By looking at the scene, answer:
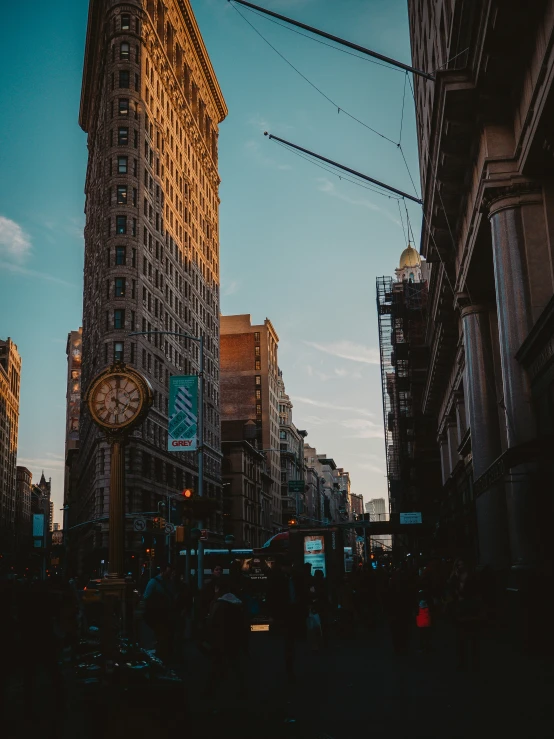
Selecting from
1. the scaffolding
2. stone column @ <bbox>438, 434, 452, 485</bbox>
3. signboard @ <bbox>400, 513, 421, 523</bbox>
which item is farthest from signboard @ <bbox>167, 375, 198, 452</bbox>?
signboard @ <bbox>400, 513, 421, 523</bbox>

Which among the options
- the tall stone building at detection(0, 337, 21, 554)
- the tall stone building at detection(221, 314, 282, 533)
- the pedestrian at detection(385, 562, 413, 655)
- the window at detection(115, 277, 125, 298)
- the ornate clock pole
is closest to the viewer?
the pedestrian at detection(385, 562, 413, 655)

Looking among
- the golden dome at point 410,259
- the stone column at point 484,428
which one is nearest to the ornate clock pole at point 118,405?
the stone column at point 484,428

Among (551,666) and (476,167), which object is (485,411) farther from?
(551,666)

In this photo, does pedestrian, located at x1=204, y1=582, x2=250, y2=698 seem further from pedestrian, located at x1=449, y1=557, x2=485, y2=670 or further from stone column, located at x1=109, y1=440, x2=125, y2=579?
stone column, located at x1=109, y1=440, x2=125, y2=579

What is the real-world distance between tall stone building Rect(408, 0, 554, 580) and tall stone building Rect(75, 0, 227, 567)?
45.7 metres

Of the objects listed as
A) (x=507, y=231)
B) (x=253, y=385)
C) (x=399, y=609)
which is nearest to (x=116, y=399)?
(x=399, y=609)

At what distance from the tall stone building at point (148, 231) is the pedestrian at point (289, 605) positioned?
51.3 meters

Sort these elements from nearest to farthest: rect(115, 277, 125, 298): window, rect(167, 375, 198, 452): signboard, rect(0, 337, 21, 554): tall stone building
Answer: rect(167, 375, 198, 452): signboard
rect(115, 277, 125, 298): window
rect(0, 337, 21, 554): tall stone building

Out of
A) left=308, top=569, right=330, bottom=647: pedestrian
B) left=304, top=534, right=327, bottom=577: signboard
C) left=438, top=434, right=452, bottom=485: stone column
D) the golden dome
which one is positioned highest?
the golden dome

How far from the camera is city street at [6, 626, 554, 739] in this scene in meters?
6.53

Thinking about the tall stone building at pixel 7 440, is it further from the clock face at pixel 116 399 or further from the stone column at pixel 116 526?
the stone column at pixel 116 526

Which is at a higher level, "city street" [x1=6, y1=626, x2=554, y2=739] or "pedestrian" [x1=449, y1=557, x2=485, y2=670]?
"pedestrian" [x1=449, y1=557, x2=485, y2=670]

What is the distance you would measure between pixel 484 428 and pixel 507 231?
8.01 metres

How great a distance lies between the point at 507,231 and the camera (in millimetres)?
19047
